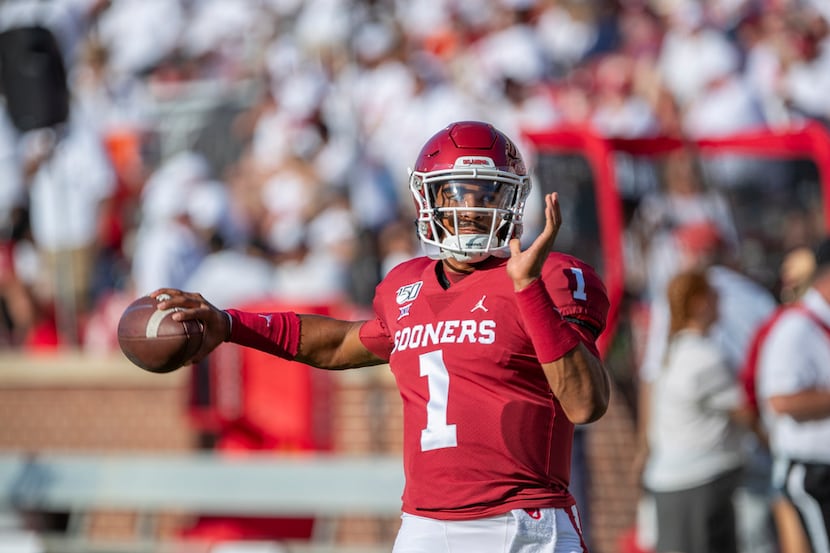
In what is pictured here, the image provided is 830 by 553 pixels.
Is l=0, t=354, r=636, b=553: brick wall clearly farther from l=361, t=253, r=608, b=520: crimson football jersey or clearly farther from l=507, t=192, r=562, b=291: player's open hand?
l=507, t=192, r=562, b=291: player's open hand

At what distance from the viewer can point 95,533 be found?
1035cm

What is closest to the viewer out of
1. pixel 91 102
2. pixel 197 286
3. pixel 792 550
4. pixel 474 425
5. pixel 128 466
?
pixel 474 425

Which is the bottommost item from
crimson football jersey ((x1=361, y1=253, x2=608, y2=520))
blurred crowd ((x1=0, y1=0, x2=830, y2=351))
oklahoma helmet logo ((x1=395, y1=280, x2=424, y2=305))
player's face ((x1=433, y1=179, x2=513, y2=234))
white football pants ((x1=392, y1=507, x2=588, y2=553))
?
white football pants ((x1=392, y1=507, x2=588, y2=553))

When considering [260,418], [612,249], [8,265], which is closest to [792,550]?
[612,249]

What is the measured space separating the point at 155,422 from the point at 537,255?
277 inches

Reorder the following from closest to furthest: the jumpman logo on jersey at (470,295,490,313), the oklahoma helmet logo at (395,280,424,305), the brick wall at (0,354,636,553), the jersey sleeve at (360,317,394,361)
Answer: the jumpman logo on jersey at (470,295,490,313)
the oklahoma helmet logo at (395,280,424,305)
the jersey sleeve at (360,317,394,361)
the brick wall at (0,354,636,553)

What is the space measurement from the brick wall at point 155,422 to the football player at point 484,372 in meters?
4.79

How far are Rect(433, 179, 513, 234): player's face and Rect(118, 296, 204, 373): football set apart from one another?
84cm

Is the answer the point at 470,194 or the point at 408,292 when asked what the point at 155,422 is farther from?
the point at 470,194

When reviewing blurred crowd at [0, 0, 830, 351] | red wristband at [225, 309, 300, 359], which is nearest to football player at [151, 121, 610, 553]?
red wristband at [225, 309, 300, 359]

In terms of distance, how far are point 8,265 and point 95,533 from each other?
8.66 feet

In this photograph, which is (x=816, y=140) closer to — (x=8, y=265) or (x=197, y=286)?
(x=197, y=286)

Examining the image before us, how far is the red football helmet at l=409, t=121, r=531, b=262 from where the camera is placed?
3.88 m

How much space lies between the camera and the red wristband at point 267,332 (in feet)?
14.1
